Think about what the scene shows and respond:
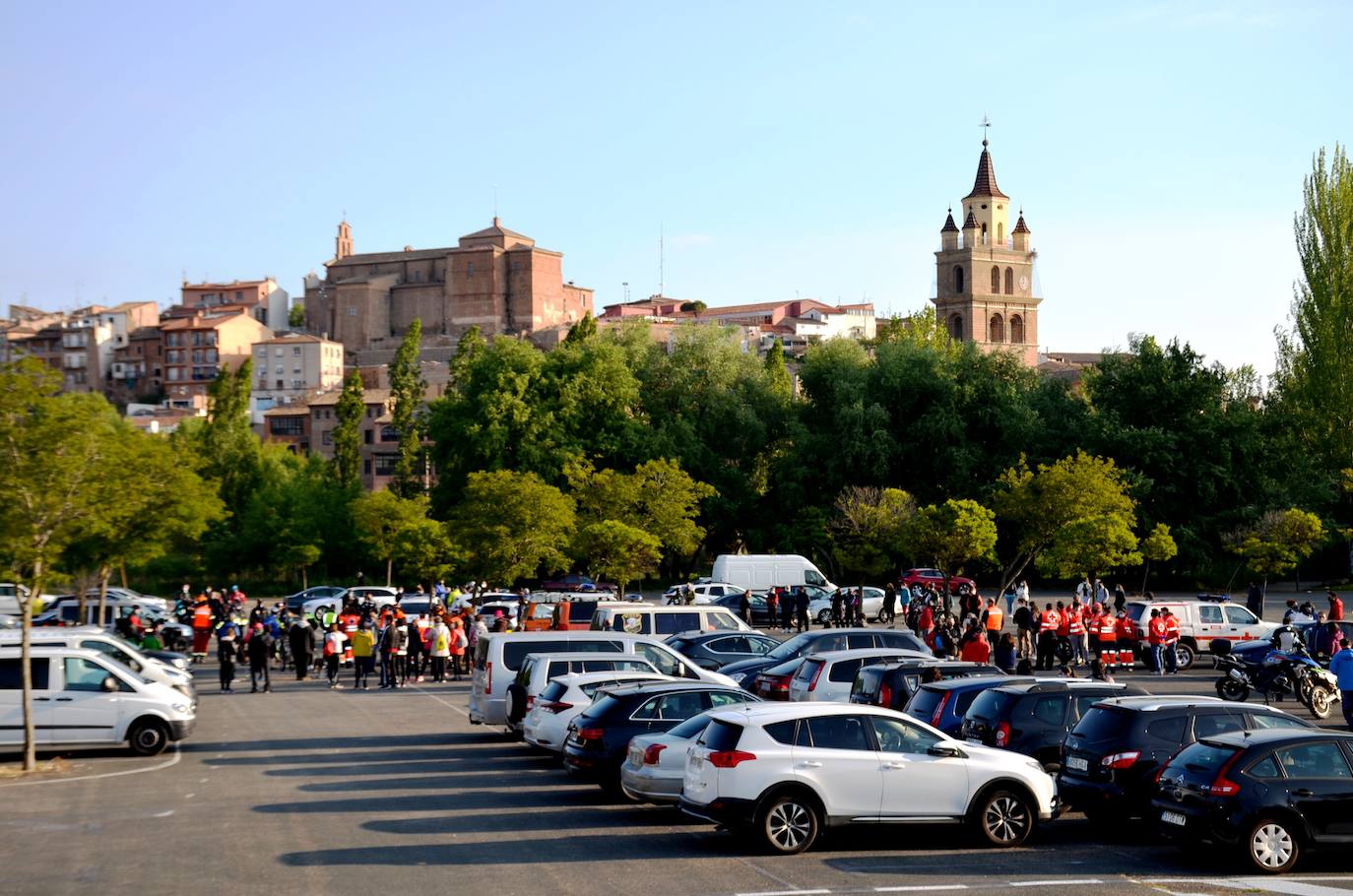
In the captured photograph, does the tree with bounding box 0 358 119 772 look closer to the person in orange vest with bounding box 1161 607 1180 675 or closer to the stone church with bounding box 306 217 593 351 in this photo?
the person in orange vest with bounding box 1161 607 1180 675

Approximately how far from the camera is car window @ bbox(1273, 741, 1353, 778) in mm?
13609

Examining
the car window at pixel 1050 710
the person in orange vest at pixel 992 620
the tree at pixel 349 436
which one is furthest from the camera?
the tree at pixel 349 436

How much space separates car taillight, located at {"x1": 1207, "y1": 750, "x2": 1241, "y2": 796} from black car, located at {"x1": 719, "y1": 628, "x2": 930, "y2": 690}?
550 inches

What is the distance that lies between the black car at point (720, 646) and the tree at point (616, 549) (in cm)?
1682

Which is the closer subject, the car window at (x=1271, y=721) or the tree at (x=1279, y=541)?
the car window at (x=1271, y=721)

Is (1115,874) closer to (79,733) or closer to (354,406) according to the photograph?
(79,733)

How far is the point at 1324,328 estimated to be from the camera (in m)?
65.3

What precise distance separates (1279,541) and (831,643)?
91.5 feet

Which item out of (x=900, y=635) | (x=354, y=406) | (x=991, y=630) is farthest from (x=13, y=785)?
(x=354, y=406)

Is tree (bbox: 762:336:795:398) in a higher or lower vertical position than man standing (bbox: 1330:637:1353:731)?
higher

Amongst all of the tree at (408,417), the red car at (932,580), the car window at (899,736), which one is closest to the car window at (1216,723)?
the car window at (899,736)

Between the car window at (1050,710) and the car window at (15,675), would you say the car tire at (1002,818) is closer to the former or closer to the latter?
the car window at (1050,710)

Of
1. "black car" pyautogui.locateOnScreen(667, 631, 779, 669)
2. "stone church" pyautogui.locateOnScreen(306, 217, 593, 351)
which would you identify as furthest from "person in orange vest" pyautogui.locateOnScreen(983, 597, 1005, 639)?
"stone church" pyautogui.locateOnScreen(306, 217, 593, 351)

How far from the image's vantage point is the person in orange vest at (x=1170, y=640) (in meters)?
32.0
